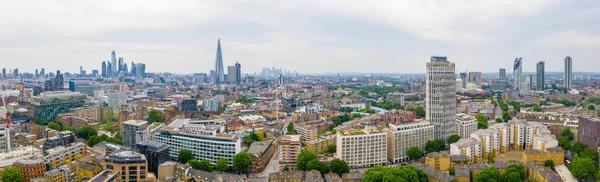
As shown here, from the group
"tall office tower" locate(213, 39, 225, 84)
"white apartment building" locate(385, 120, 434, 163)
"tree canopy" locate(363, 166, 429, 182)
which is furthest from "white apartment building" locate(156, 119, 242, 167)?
"tall office tower" locate(213, 39, 225, 84)

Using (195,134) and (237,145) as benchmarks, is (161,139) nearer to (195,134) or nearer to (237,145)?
(195,134)

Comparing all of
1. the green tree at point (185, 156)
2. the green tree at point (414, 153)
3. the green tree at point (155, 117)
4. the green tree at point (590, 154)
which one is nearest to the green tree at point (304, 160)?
the green tree at point (414, 153)

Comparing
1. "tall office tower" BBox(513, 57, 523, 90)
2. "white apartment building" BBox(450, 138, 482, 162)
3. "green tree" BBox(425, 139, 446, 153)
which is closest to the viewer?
"white apartment building" BBox(450, 138, 482, 162)

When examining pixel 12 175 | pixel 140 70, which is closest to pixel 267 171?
pixel 12 175

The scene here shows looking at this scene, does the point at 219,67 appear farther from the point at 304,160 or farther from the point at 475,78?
the point at 304,160

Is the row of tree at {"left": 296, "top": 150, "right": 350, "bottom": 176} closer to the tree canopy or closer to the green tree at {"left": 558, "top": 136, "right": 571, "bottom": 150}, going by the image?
the tree canopy

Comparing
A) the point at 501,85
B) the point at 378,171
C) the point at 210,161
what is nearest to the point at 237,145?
the point at 210,161
